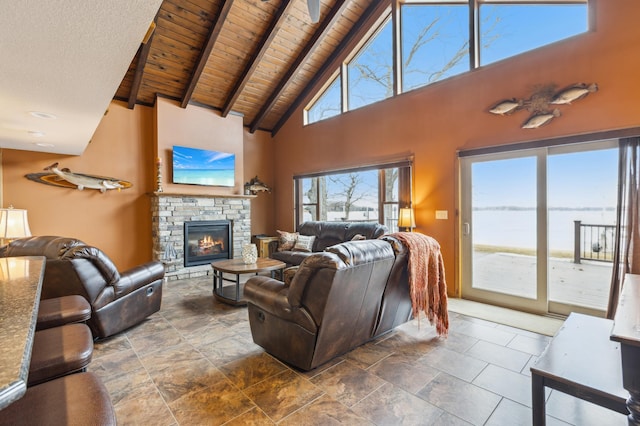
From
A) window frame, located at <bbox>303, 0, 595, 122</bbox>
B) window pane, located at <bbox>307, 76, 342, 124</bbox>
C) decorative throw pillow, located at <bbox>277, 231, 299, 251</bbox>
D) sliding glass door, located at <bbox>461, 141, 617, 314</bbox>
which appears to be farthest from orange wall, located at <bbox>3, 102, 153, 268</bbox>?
sliding glass door, located at <bbox>461, 141, 617, 314</bbox>

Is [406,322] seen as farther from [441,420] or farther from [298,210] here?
[298,210]

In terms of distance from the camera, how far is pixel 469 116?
4277 mm

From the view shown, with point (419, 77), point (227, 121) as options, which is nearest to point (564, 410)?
point (419, 77)

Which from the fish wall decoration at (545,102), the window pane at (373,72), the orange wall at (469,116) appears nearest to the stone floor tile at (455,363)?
the orange wall at (469,116)

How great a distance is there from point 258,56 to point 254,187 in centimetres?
295

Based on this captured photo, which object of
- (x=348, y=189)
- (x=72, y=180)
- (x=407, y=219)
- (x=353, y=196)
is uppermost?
(x=72, y=180)

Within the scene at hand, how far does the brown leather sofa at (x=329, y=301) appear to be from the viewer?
2.15 metres

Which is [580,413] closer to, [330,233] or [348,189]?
[330,233]

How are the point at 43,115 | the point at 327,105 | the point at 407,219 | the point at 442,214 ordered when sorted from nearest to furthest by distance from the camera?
the point at 43,115, the point at 442,214, the point at 407,219, the point at 327,105

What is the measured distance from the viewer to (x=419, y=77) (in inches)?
197

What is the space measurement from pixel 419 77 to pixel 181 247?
5.24m

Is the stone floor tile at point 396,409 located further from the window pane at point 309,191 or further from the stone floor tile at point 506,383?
the window pane at point 309,191

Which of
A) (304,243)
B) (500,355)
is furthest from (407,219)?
(500,355)

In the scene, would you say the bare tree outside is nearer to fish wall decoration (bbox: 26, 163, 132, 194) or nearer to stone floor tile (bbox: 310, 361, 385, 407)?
stone floor tile (bbox: 310, 361, 385, 407)
